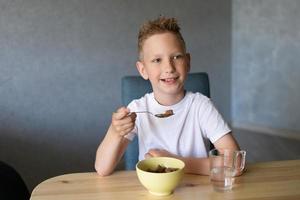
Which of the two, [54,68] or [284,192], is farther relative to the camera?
[54,68]

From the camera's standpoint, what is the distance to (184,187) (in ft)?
3.77

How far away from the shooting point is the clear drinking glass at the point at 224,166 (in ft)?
3.76

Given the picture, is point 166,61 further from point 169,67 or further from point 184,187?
point 184,187

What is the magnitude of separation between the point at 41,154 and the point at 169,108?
5.32 ft

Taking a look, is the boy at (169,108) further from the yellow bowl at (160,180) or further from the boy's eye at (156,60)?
the yellow bowl at (160,180)

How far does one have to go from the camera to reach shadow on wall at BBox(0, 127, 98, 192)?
8.85 ft

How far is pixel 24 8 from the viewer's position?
2.62m

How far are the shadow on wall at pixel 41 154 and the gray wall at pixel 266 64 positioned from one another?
65.5 inches

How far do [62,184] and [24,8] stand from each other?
5.73ft

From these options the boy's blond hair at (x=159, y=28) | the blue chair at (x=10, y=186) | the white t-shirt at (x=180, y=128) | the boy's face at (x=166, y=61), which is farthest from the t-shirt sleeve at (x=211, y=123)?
the blue chair at (x=10, y=186)

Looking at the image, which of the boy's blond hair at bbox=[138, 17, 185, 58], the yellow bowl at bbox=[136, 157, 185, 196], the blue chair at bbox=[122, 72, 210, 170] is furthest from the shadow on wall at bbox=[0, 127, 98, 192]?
the yellow bowl at bbox=[136, 157, 185, 196]

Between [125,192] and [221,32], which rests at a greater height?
[221,32]

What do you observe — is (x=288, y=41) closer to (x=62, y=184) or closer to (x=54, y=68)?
(x=54, y=68)

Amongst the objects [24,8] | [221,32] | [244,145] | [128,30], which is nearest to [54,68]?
[24,8]
